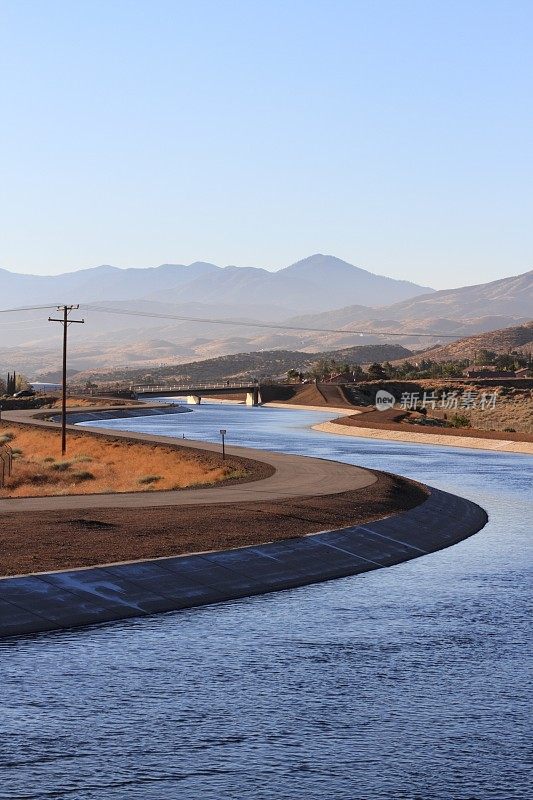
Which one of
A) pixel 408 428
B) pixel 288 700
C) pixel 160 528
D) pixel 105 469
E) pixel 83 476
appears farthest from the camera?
pixel 408 428

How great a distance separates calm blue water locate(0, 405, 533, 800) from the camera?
16.9 metres

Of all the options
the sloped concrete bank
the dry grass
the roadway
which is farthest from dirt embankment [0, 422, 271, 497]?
the sloped concrete bank

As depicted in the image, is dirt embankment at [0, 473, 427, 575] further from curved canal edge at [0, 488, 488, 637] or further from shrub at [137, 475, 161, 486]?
shrub at [137, 475, 161, 486]

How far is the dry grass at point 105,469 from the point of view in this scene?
206ft

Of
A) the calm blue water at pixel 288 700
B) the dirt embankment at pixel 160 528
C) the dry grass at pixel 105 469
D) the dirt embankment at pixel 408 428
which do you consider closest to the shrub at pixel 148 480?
the dry grass at pixel 105 469

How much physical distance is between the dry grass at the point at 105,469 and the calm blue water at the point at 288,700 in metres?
28.0

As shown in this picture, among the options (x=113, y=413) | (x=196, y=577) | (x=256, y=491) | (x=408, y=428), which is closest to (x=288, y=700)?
(x=196, y=577)

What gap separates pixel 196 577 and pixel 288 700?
10351mm

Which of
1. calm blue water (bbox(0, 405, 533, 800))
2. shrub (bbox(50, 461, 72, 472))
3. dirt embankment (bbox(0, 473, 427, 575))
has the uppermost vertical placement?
dirt embankment (bbox(0, 473, 427, 575))

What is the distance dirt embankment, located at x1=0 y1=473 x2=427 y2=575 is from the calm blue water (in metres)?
4.06

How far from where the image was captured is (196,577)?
30797 mm

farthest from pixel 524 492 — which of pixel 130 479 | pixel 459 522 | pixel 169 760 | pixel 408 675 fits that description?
pixel 169 760

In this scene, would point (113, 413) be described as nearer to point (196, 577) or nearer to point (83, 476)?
point (83, 476)

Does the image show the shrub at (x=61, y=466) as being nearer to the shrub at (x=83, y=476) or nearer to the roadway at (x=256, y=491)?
the shrub at (x=83, y=476)
